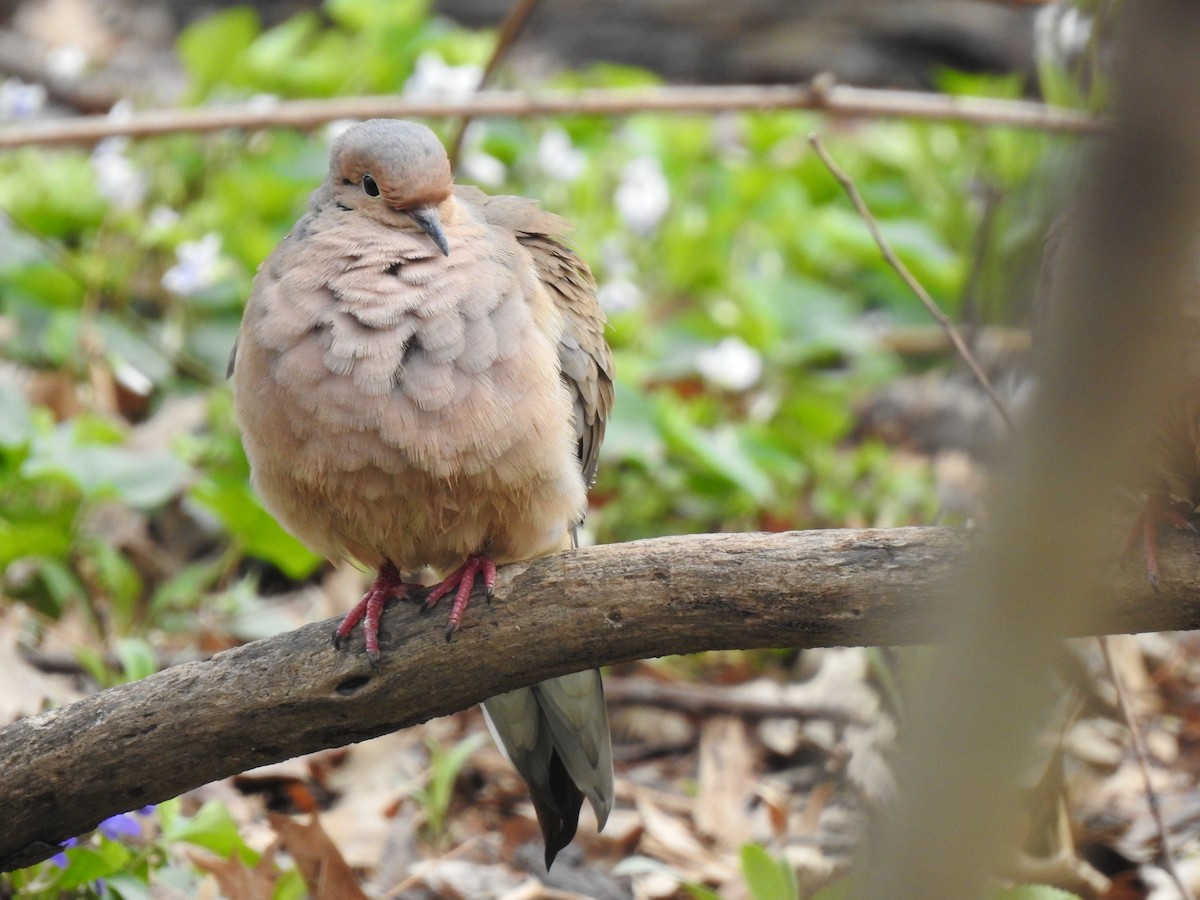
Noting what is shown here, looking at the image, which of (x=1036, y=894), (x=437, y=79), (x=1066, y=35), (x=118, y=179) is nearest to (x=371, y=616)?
(x=1036, y=894)

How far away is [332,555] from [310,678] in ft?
1.68

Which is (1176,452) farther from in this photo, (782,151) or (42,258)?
(782,151)

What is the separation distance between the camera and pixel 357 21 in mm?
7094

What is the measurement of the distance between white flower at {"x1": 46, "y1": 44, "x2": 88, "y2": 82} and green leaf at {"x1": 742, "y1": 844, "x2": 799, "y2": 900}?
556 centimetres

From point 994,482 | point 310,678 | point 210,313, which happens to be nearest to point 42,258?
point 210,313

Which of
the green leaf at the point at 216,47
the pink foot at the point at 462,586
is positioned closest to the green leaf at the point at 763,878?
the pink foot at the point at 462,586

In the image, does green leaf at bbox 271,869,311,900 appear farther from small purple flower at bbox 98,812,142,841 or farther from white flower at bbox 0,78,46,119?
white flower at bbox 0,78,46,119

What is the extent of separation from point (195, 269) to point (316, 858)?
268cm

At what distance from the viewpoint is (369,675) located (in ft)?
9.00

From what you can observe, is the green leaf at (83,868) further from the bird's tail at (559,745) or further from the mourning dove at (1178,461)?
the mourning dove at (1178,461)

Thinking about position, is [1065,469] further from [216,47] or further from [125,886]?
[216,47]

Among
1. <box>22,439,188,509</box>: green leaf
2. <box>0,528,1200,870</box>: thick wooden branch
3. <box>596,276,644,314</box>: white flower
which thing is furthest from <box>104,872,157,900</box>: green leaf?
<box>596,276,644,314</box>: white flower

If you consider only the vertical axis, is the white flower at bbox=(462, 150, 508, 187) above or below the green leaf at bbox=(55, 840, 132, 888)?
above

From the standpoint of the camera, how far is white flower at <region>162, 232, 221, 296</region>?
5172mm
